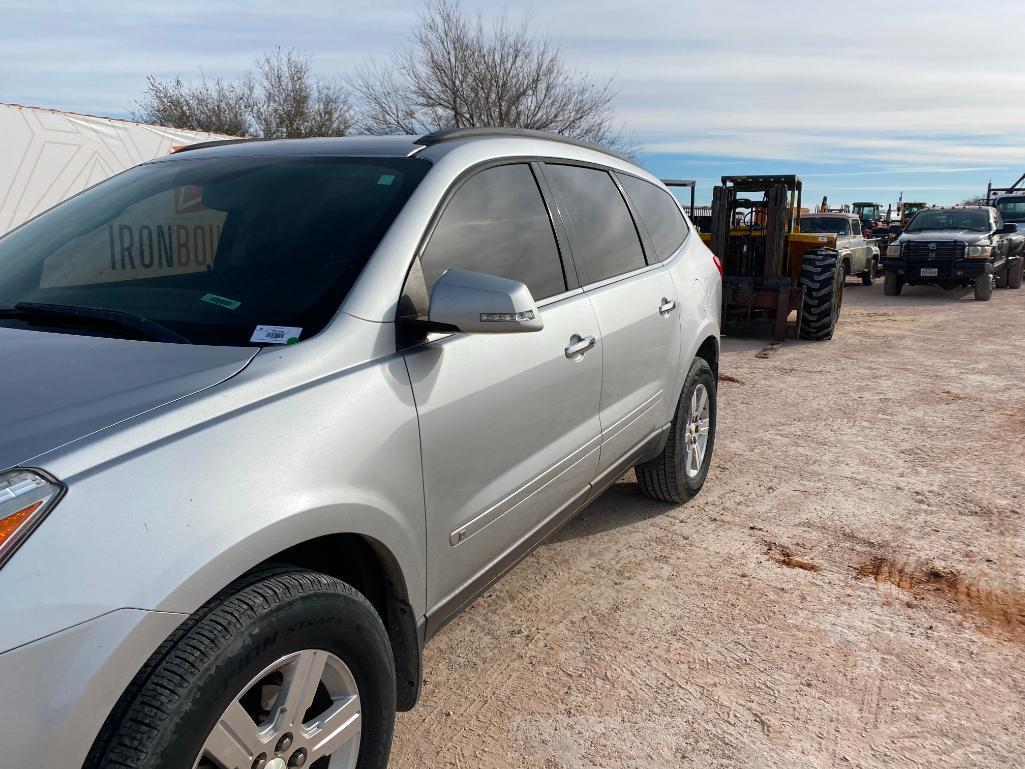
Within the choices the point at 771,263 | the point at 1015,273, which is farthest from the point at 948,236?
the point at 771,263

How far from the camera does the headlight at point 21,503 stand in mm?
1317

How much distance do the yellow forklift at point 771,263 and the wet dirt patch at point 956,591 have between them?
7666 mm

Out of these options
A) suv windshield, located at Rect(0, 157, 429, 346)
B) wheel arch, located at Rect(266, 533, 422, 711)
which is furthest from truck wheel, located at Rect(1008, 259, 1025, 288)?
wheel arch, located at Rect(266, 533, 422, 711)

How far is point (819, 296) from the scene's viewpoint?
10945 millimetres

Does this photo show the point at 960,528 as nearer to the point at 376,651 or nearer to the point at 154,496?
the point at 376,651

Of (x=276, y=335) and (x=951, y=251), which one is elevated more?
(x=276, y=335)

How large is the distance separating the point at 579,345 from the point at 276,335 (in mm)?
1212

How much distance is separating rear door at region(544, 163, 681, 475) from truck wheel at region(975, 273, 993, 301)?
1446 cm

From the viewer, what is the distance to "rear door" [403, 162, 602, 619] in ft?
7.27

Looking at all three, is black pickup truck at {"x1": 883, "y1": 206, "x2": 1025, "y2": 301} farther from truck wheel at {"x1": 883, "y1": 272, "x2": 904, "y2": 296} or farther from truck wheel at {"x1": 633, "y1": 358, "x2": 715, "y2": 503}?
truck wheel at {"x1": 633, "y1": 358, "x2": 715, "y2": 503}

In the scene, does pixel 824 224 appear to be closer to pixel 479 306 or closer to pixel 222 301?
pixel 479 306

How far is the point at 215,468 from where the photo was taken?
1586 millimetres

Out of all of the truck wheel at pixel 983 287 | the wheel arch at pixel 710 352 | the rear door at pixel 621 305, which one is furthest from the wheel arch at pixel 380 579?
the truck wheel at pixel 983 287

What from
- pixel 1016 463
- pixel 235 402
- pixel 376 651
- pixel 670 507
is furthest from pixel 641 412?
pixel 1016 463
